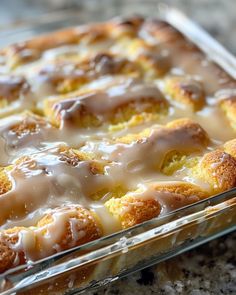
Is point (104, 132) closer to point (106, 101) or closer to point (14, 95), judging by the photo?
point (106, 101)

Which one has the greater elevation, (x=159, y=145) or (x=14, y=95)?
(x=14, y=95)

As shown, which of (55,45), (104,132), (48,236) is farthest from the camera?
(55,45)

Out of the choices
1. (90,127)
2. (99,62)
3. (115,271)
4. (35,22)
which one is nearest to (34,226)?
(115,271)

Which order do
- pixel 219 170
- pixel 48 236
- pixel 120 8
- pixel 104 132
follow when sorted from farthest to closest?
pixel 120 8 < pixel 104 132 < pixel 219 170 < pixel 48 236

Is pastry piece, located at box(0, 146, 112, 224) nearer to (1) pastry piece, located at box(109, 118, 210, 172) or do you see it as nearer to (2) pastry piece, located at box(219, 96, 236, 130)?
(1) pastry piece, located at box(109, 118, 210, 172)

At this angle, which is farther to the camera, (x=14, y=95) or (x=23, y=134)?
(x=14, y=95)

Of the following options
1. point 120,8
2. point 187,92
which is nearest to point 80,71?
point 187,92
